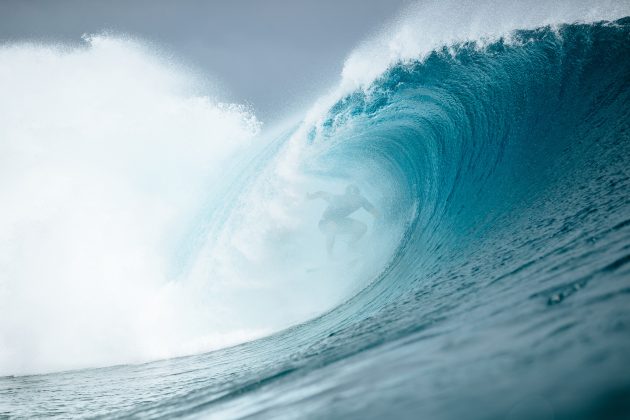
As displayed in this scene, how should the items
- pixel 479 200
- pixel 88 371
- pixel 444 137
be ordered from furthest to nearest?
1. pixel 444 137
2. pixel 88 371
3. pixel 479 200

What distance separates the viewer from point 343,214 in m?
9.16

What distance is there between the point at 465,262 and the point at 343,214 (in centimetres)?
512

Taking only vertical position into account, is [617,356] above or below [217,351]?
below

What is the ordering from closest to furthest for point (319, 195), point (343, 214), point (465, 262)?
point (465, 262) < point (319, 195) < point (343, 214)

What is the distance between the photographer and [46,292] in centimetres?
883

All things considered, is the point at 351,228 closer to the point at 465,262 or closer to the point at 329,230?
the point at 329,230

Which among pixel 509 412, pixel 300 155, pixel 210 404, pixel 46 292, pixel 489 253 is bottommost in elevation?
pixel 509 412

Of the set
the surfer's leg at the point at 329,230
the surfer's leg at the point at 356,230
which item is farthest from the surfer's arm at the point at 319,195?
the surfer's leg at the point at 356,230

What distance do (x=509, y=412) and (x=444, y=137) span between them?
315 inches

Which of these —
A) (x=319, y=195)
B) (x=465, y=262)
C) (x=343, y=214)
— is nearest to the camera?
(x=465, y=262)

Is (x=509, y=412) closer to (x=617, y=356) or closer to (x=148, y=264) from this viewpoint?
(x=617, y=356)

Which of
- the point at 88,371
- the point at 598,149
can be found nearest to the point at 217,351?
the point at 88,371

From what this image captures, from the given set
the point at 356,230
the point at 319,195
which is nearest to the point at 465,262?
the point at 356,230

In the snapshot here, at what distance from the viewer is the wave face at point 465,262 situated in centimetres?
133
